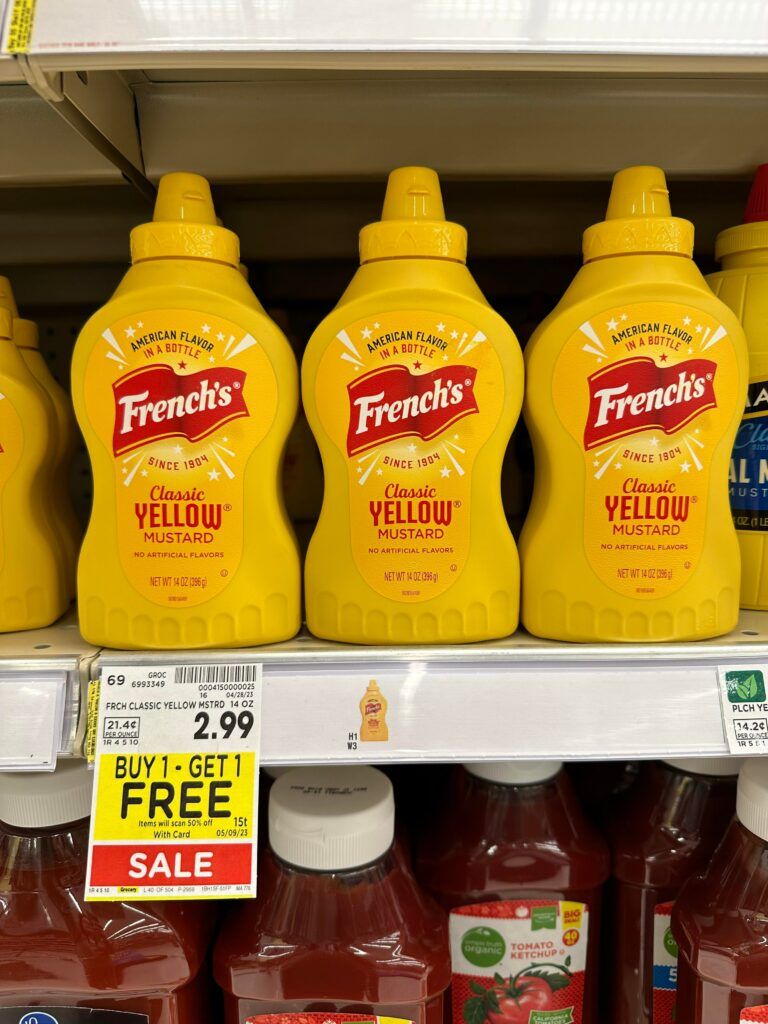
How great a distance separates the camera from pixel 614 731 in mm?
663

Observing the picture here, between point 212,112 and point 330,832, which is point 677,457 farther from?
point 212,112

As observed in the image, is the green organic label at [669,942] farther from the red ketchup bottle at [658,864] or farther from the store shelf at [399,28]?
the store shelf at [399,28]

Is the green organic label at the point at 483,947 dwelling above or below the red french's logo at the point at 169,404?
below

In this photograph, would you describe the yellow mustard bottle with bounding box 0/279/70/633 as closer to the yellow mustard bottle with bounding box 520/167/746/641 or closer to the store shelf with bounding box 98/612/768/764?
the store shelf with bounding box 98/612/768/764

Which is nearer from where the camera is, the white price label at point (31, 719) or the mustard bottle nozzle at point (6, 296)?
the white price label at point (31, 719)

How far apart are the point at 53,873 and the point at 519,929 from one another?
0.47 m

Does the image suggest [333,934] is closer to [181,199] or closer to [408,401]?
[408,401]

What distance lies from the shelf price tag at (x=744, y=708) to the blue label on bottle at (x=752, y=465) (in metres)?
0.20

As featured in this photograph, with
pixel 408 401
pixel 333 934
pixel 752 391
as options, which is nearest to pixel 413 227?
pixel 408 401

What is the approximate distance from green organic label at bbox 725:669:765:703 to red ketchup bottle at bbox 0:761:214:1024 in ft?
1.83

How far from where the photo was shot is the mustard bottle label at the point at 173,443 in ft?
2.34

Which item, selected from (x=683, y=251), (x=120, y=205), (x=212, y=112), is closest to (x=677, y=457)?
(x=683, y=251)

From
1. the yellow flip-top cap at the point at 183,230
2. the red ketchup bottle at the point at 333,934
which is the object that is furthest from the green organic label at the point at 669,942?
the yellow flip-top cap at the point at 183,230

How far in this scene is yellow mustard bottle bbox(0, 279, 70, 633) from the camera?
2.54 feet
